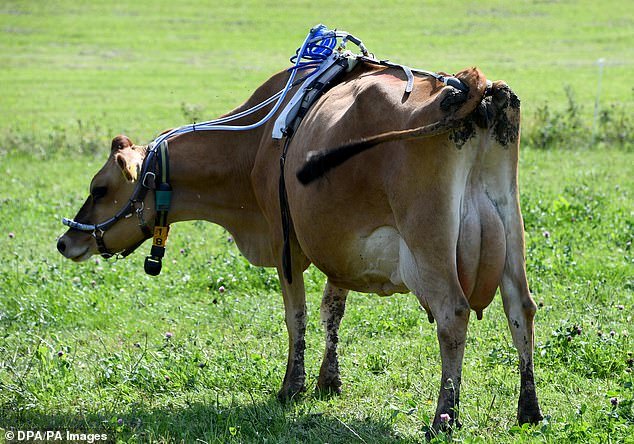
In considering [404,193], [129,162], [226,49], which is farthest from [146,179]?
[226,49]

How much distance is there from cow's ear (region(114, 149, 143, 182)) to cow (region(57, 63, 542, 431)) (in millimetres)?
17

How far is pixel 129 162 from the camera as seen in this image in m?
6.89

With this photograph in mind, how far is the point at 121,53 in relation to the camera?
37844mm

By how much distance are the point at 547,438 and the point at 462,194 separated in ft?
4.81

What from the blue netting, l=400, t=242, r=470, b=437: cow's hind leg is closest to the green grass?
the blue netting

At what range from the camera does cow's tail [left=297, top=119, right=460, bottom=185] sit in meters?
5.23

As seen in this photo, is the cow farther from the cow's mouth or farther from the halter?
the cow's mouth

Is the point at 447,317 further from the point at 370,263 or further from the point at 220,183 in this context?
the point at 220,183

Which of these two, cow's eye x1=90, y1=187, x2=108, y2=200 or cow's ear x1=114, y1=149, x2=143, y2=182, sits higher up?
cow's ear x1=114, y1=149, x2=143, y2=182

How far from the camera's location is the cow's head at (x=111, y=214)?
7096mm

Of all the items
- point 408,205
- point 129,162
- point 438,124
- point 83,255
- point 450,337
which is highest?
point 438,124

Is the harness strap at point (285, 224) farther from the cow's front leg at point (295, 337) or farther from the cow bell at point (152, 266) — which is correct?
the cow bell at point (152, 266)

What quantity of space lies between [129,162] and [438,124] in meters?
2.68

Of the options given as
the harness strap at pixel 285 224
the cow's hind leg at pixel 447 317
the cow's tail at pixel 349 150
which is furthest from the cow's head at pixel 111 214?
the cow's hind leg at pixel 447 317
